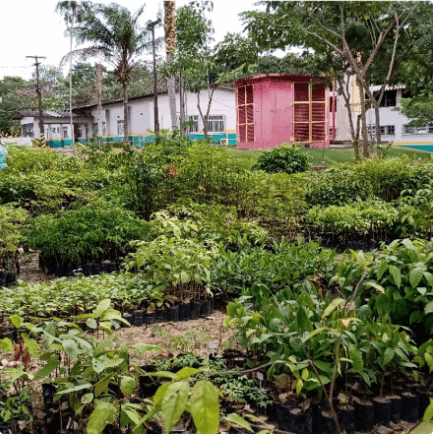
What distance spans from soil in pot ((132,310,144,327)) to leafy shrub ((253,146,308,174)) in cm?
581

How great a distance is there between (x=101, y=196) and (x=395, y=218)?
381 cm

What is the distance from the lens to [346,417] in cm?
248

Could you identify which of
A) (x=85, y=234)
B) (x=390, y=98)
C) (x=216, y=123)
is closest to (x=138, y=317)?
(x=85, y=234)

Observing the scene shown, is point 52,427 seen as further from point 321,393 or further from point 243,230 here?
point 243,230

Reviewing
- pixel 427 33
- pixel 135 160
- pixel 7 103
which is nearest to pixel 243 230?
pixel 135 160

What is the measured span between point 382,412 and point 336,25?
1202cm

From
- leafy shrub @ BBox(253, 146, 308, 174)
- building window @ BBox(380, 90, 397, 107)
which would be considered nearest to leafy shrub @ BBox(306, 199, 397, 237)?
leafy shrub @ BBox(253, 146, 308, 174)

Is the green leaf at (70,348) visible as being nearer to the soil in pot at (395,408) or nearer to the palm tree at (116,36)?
the soil in pot at (395,408)

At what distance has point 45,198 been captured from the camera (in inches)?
281

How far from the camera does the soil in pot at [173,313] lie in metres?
4.16

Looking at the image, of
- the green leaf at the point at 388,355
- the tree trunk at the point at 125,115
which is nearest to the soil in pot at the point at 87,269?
the green leaf at the point at 388,355

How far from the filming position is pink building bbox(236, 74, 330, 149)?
16094 millimetres

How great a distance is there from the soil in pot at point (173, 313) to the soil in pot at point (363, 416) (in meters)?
1.92

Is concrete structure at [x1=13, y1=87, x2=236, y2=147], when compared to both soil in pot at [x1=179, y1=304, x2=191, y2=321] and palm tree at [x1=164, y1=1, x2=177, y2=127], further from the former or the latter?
soil in pot at [x1=179, y1=304, x2=191, y2=321]
